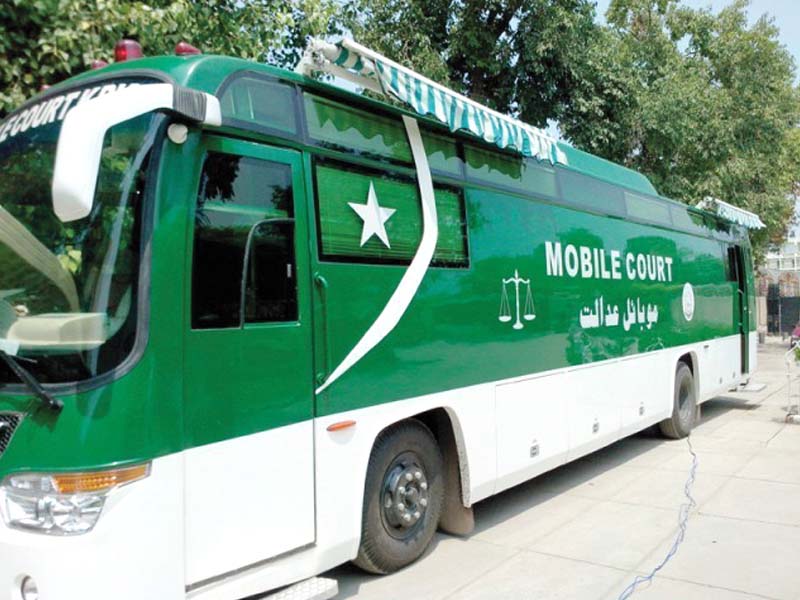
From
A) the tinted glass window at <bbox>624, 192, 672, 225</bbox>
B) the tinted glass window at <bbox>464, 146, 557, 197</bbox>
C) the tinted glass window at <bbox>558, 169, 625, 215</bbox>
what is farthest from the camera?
the tinted glass window at <bbox>624, 192, 672, 225</bbox>

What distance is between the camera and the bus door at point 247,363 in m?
3.30

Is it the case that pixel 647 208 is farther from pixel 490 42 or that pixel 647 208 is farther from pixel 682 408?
pixel 490 42

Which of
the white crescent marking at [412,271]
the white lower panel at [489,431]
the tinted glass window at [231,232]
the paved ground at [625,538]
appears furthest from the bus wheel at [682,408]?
the tinted glass window at [231,232]

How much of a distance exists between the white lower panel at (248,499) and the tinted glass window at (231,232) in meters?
0.64

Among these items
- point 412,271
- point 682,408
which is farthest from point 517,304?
point 682,408

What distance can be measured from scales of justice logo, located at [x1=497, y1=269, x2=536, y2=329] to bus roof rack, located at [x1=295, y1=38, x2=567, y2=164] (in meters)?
1.11

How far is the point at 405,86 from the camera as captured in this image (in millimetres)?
4523

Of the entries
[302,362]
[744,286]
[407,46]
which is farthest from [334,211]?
[744,286]

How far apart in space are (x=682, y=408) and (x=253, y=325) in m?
7.67

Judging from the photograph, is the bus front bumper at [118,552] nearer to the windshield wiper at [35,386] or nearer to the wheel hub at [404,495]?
the windshield wiper at [35,386]

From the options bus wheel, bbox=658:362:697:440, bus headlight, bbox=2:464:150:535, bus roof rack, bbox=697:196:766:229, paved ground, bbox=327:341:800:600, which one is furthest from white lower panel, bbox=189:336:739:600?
bus roof rack, bbox=697:196:766:229

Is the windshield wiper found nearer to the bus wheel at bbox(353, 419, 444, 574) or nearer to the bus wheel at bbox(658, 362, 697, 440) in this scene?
the bus wheel at bbox(353, 419, 444, 574)

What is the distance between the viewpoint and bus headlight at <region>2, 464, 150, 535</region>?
2.88m

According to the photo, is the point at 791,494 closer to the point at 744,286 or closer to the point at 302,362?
the point at 302,362
